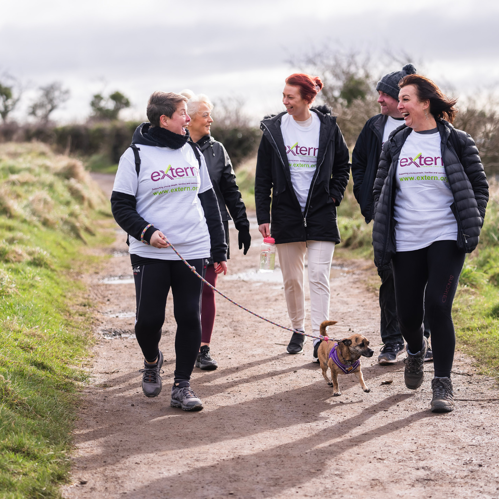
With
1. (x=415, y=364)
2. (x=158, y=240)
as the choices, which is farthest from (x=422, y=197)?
(x=158, y=240)

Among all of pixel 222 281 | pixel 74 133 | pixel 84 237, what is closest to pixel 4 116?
pixel 74 133

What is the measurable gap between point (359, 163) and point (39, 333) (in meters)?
3.13

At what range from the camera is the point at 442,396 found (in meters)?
4.54

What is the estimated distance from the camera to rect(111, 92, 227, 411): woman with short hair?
4516mm

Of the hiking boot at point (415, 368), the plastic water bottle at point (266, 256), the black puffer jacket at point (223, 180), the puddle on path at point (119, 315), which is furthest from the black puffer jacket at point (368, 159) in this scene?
the puddle on path at point (119, 315)

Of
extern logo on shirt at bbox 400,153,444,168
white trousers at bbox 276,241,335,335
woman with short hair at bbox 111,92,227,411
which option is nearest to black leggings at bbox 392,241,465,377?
extern logo on shirt at bbox 400,153,444,168

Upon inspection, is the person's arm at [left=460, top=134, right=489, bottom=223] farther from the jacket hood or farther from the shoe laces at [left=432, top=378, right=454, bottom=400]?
the jacket hood

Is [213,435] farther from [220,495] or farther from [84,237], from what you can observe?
[84,237]

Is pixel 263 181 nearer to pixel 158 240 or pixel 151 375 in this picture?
pixel 158 240

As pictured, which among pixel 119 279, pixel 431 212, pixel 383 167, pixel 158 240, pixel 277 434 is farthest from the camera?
pixel 119 279

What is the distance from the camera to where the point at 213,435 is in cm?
419

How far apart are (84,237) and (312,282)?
28.4 ft

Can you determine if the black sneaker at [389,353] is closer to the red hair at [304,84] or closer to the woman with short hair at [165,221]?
the woman with short hair at [165,221]

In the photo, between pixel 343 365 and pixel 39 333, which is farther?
pixel 39 333
